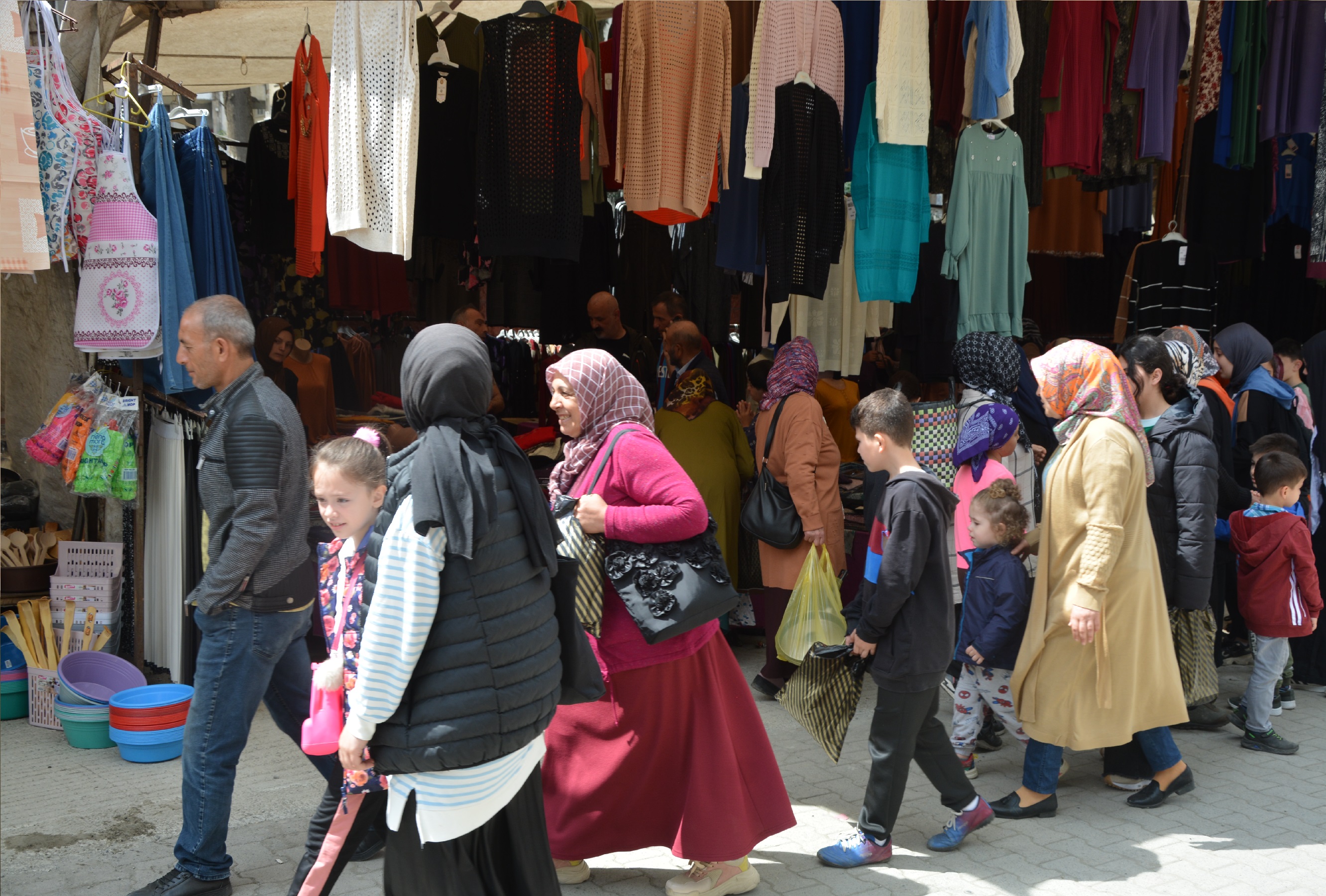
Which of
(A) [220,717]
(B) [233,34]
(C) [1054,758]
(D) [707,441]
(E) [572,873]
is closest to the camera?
(A) [220,717]

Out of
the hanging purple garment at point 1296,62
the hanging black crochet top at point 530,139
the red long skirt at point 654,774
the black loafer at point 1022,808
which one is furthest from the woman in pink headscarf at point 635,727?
the hanging purple garment at point 1296,62

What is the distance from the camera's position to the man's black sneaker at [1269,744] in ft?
16.2

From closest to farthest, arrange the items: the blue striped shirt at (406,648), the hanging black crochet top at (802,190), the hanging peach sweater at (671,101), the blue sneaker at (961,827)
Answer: the blue striped shirt at (406,648) < the blue sneaker at (961,827) < the hanging peach sweater at (671,101) < the hanging black crochet top at (802,190)

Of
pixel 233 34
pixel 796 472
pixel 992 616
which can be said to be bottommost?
pixel 992 616

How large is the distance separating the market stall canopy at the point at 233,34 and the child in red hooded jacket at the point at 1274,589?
4.74m

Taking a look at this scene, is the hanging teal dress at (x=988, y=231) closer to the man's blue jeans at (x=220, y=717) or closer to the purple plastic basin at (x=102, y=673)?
the man's blue jeans at (x=220, y=717)

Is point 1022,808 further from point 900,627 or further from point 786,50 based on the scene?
point 786,50

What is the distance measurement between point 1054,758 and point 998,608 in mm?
605

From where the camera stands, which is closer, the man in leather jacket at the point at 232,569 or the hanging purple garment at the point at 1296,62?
the man in leather jacket at the point at 232,569

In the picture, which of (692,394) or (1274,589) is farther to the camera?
(692,394)

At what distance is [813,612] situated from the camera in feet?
15.6

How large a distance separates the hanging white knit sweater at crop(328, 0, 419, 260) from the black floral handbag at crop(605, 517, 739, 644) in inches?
85.8

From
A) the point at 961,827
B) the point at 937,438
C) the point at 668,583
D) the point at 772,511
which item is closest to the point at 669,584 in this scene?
the point at 668,583

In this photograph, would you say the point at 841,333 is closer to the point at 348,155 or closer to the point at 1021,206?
the point at 1021,206
